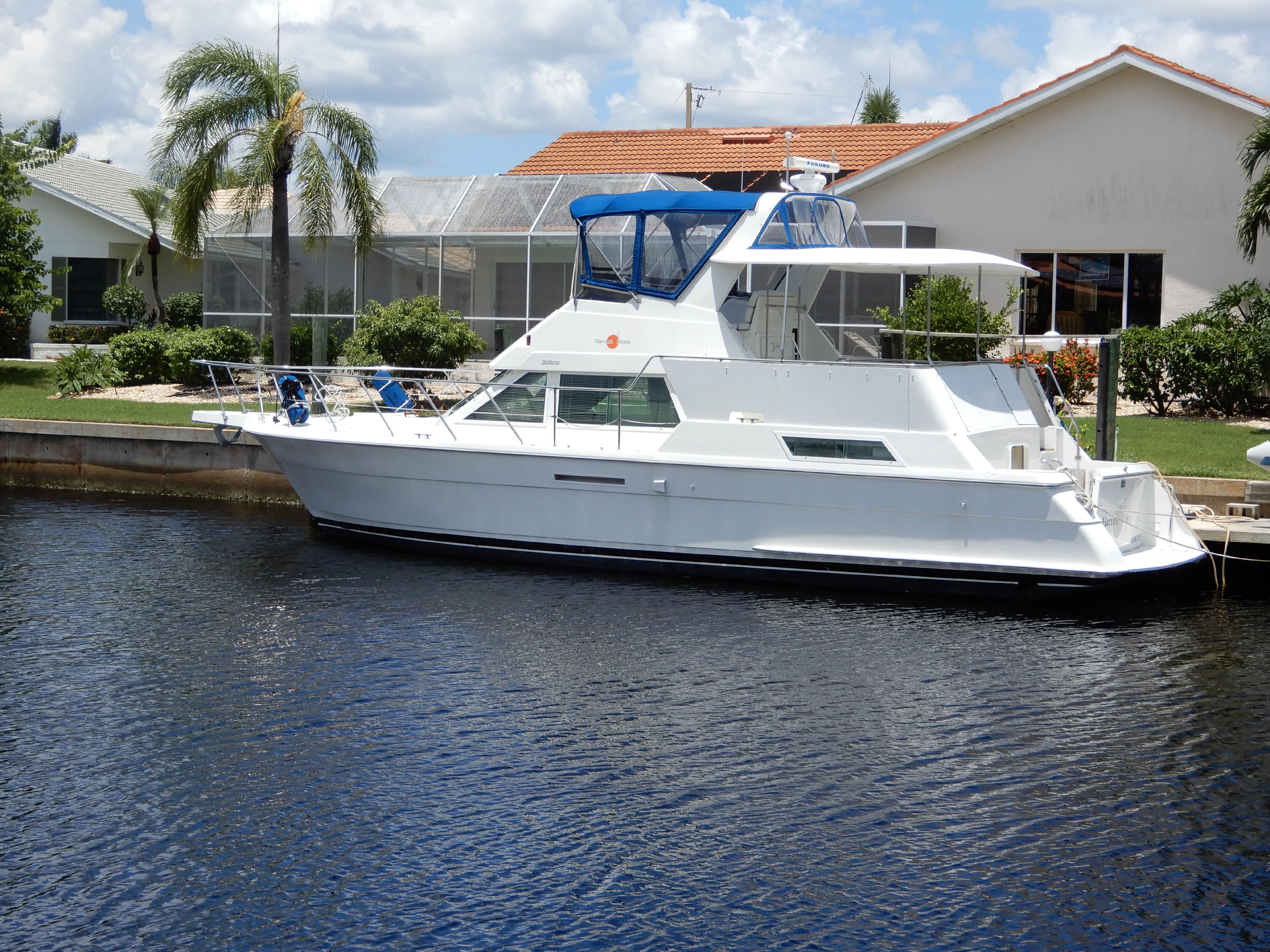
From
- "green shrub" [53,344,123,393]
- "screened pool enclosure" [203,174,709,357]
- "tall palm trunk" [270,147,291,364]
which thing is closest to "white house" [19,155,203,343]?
"screened pool enclosure" [203,174,709,357]

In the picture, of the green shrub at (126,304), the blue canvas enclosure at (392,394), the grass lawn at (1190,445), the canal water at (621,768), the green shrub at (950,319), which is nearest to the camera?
the canal water at (621,768)

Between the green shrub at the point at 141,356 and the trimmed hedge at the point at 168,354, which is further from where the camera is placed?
the green shrub at the point at 141,356

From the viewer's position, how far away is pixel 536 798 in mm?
7730

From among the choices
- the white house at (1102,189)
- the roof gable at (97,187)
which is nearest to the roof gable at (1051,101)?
the white house at (1102,189)

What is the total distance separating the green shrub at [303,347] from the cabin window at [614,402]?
12327 mm

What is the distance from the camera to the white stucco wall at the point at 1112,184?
71.5 feet

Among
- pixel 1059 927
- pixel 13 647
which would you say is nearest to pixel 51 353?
pixel 13 647

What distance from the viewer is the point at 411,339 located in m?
22.0

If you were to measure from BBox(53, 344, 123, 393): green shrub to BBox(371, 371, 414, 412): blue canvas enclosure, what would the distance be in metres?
11.3

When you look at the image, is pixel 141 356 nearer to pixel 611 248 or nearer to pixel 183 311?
pixel 183 311

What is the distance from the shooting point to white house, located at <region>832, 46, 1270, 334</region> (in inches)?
858

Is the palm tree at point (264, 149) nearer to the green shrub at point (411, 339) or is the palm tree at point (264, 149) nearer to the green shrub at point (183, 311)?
the green shrub at point (411, 339)

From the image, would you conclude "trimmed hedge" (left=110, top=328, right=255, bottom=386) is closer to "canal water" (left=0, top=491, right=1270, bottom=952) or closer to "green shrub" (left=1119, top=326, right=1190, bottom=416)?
"canal water" (left=0, top=491, right=1270, bottom=952)

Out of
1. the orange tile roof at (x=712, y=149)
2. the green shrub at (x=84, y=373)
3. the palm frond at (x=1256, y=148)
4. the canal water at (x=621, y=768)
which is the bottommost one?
the canal water at (x=621, y=768)
